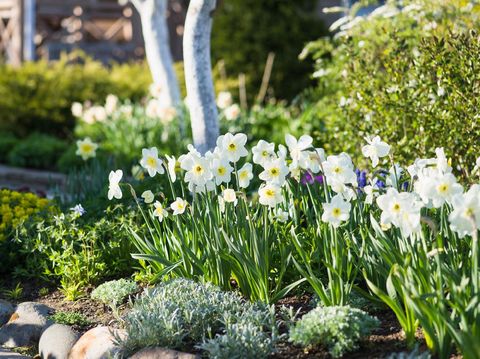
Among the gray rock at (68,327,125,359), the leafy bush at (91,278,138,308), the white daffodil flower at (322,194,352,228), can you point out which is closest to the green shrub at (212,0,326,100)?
the leafy bush at (91,278,138,308)

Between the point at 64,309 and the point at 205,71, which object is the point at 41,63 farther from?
the point at 64,309

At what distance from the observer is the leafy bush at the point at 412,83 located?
4898 mm

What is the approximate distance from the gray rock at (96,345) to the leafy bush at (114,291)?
35cm

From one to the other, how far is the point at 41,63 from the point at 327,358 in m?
8.89

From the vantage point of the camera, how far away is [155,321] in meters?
3.36

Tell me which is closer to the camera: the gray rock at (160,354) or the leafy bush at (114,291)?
the gray rock at (160,354)

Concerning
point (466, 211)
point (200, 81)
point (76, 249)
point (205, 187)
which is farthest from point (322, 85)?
point (466, 211)

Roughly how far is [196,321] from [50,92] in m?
7.75

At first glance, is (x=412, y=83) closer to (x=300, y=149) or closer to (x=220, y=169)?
(x=300, y=149)

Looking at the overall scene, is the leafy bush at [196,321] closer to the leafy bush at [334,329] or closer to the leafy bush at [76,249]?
the leafy bush at [334,329]

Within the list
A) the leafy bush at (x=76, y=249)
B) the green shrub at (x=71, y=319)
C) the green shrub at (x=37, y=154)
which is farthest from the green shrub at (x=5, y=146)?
the green shrub at (x=71, y=319)

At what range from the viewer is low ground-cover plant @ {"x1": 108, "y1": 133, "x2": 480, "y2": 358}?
9.75 feet

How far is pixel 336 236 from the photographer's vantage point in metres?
3.39

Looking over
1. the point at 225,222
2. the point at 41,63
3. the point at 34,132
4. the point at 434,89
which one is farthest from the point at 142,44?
the point at 225,222
